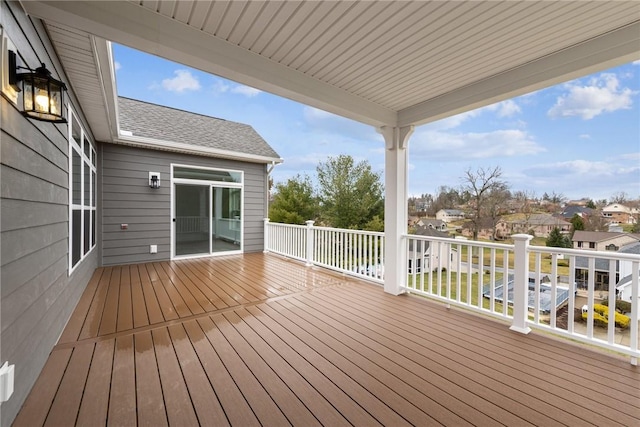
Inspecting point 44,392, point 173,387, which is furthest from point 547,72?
point 44,392

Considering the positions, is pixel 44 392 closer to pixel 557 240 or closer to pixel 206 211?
pixel 557 240

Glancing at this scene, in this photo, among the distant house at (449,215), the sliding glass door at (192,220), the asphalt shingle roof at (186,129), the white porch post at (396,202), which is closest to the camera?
the white porch post at (396,202)

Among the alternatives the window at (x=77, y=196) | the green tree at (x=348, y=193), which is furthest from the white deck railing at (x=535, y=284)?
the green tree at (x=348, y=193)

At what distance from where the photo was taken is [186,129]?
6770mm

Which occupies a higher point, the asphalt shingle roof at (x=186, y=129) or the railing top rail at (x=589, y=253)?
the asphalt shingle roof at (x=186, y=129)

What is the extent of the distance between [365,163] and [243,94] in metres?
14.7

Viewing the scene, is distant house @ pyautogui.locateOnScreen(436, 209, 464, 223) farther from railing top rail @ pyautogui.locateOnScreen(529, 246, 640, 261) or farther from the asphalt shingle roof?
the asphalt shingle roof

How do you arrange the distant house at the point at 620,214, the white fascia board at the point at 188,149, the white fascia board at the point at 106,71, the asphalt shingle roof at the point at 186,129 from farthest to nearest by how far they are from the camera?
the asphalt shingle roof at the point at 186,129
the white fascia board at the point at 188,149
the distant house at the point at 620,214
the white fascia board at the point at 106,71

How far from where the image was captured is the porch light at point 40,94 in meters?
1.65

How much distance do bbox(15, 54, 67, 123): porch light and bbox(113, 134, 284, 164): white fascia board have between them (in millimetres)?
3904

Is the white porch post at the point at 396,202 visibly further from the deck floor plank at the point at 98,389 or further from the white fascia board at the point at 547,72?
the deck floor plank at the point at 98,389

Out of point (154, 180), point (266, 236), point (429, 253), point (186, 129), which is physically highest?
point (186, 129)

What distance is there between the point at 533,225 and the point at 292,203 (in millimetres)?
8197

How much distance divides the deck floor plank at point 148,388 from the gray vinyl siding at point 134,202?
407 centimetres
